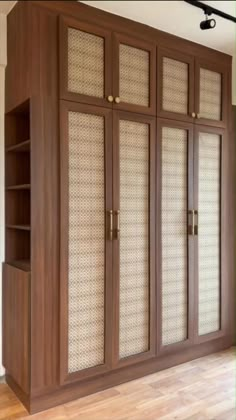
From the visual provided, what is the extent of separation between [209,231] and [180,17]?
1.39 m

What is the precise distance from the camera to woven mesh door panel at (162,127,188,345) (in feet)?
7.44

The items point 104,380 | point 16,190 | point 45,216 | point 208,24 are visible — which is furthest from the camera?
point 16,190

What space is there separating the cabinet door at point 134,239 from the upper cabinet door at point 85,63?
17 cm

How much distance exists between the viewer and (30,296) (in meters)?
1.80

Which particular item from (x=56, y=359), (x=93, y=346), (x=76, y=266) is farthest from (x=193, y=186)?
(x=56, y=359)

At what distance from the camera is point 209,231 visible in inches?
97.7

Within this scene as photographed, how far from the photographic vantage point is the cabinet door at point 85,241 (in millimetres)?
1865

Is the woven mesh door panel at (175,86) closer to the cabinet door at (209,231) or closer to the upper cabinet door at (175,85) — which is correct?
the upper cabinet door at (175,85)

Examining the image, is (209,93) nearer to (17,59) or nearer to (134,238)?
(134,238)

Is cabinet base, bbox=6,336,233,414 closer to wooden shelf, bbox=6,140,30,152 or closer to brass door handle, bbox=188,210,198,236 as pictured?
brass door handle, bbox=188,210,198,236

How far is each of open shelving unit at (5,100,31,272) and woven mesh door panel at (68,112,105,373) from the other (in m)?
0.38

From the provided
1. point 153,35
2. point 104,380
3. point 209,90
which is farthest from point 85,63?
point 104,380

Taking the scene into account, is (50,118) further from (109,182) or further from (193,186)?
(193,186)

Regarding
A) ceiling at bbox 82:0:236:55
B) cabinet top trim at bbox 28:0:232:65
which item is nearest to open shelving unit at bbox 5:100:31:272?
cabinet top trim at bbox 28:0:232:65
